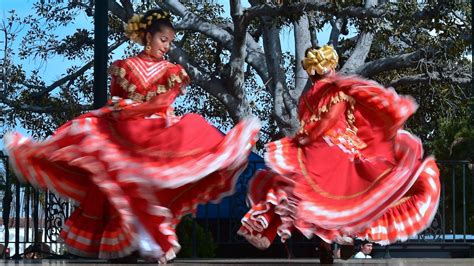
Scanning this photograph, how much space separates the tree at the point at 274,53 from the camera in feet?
43.5

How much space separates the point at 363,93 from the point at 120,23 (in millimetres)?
9236

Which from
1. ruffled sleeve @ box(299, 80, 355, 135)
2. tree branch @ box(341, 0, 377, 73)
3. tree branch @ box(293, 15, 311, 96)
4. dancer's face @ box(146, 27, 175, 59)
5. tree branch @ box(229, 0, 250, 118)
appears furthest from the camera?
tree branch @ box(293, 15, 311, 96)

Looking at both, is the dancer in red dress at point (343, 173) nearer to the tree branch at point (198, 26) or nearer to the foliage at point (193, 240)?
the foliage at point (193, 240)

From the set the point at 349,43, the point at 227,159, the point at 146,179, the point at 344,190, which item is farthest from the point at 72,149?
the point at 349,43

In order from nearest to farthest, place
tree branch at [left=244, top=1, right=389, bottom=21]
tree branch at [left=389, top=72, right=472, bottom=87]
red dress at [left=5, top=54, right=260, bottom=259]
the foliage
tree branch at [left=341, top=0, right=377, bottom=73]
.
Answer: red dress at [left=5, top=54, right=260, bottom=259]
the foliage
tree branch at [left=244, top=1, right=389, bottom=21]
tree branch at [left=389, top=72, right=472, bottom=87]
tree branch at [left=341, top=0, right=377, bottom=73]

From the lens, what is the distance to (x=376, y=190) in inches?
327

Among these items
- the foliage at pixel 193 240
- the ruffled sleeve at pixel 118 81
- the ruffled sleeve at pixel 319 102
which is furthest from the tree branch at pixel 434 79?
the ruffled sleeve at pixel 118 81

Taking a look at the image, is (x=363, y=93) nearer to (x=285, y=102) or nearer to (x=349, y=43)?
(x=285, y=102)

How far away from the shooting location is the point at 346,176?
8328mm

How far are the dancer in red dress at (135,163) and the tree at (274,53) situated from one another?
4696 millimetres

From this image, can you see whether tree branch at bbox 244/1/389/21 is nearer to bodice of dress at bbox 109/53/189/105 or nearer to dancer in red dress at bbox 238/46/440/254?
dancer in red dress at bbox 238/46/440/254

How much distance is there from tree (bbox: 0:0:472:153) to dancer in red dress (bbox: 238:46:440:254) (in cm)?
391

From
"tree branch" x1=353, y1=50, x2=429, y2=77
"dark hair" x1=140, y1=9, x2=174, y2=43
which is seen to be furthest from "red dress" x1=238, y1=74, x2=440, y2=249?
"tree branch" x1=353, y1=50, x2=429, y2=77

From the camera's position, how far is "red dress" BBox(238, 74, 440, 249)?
8.01 metres
